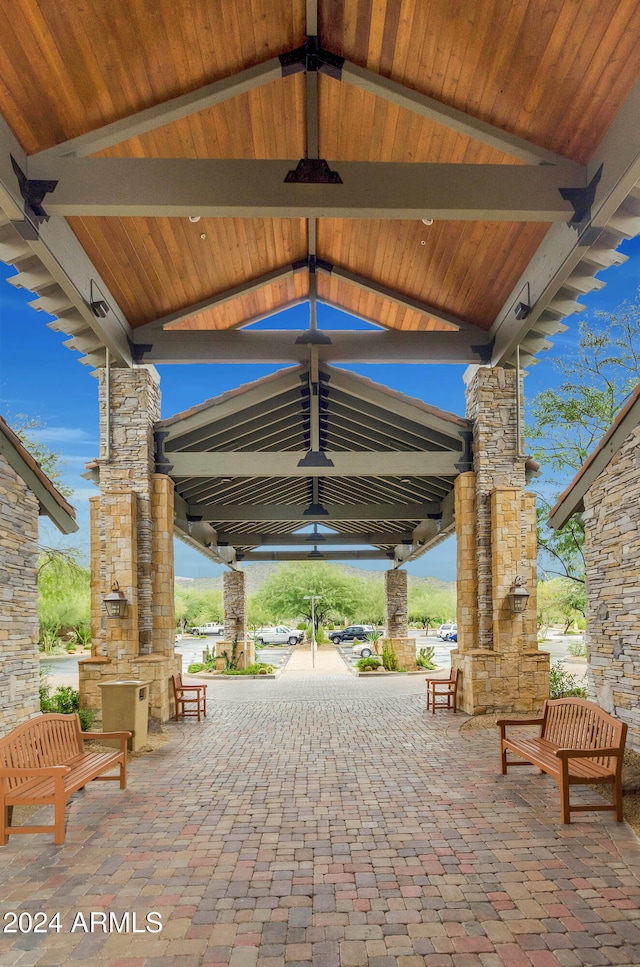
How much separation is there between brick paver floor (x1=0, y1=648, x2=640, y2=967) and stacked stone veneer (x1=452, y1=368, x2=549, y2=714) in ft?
8.40

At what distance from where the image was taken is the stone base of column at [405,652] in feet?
69.3

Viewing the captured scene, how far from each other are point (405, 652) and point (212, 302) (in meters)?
14.1

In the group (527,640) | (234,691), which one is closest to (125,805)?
(527,640)

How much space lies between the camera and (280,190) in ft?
21.2

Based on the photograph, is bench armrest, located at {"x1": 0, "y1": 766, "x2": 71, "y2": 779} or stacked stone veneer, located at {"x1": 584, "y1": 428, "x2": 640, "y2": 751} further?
stacked stone veneer, located at {"x1": 584, "y1": 428, "x2": 640, "y2": 751}

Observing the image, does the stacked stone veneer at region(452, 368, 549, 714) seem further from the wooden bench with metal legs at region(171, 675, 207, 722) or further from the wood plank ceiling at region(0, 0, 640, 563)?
the wooden bench with metal legs at region(171, 675, 207, 722)

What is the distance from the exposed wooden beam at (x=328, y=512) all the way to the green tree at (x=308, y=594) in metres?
21.9

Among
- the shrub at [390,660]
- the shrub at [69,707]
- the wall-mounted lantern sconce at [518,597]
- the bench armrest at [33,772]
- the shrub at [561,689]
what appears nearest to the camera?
the bench armrest at [33,772]

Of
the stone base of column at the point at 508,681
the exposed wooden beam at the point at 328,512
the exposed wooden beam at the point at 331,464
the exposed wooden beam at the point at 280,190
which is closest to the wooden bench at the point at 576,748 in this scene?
the stone base of column at the point at 508,681

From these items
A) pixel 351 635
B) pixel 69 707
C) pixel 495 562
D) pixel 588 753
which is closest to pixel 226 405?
pixel 495 562

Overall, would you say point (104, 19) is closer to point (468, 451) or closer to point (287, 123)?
point (287, 123)

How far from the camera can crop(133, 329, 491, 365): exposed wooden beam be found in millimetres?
11211

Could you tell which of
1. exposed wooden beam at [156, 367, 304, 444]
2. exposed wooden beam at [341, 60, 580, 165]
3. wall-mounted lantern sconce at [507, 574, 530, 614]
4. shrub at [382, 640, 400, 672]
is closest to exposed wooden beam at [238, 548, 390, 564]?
shrub at [382, 640, 400, 672]

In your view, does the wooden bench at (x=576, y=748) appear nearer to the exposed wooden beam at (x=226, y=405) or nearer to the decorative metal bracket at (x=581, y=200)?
the decorative metal bracket at (x=581, y=200)
